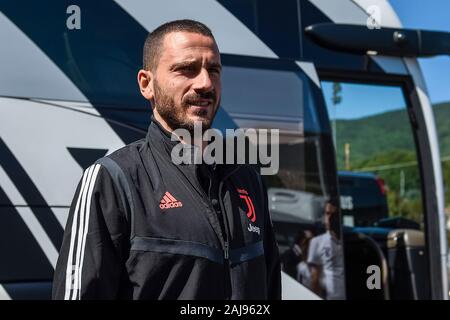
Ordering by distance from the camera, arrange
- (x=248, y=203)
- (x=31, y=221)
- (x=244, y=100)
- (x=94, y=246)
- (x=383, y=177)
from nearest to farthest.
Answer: (x=94, y=246) < (x=248, y=203) < (x=31, y=221) < (x=244, y=100) < (x=383, y=177)

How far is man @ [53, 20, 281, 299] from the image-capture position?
156 cm

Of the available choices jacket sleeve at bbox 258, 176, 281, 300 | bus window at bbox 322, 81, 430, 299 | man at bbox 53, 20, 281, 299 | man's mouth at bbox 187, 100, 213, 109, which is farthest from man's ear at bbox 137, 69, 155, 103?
bus window at bbox 322, 81, 430, 299

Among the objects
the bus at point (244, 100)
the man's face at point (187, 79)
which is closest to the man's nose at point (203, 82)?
the man's face at point (187, 79)

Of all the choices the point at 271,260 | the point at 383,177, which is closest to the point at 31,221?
the point at 271,260

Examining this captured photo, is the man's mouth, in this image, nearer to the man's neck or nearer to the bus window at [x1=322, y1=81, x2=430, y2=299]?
the man's neck

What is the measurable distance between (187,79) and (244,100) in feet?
6.45

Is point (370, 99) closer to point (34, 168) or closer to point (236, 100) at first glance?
point (236, 100)

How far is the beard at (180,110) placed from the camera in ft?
5.53

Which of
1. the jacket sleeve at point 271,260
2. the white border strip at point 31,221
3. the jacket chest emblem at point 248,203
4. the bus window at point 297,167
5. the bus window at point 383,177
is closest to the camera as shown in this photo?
the jacket chest emblem at point 248,203

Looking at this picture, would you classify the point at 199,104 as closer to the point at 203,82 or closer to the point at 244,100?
the point at 203,82

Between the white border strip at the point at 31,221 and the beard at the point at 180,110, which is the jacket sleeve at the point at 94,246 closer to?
the beard at the point at 180,110

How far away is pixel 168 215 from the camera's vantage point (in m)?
1.62

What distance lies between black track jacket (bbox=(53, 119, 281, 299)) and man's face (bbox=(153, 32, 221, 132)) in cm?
9
